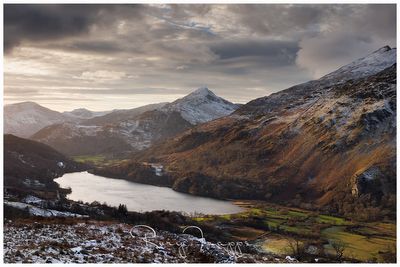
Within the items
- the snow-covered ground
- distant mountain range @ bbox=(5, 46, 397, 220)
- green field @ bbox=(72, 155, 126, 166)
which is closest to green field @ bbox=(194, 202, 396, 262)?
distant mountain range @ bbox=(5, 46, 397, 220)

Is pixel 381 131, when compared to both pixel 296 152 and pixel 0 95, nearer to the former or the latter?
pixel 296 152

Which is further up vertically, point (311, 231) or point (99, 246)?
point (99, 246)

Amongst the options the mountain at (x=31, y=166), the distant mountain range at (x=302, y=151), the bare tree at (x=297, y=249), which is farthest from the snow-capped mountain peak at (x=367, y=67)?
the bare tree at (x=297, y=249)

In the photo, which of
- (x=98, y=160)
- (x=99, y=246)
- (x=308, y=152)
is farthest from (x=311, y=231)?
(x=98, y=160)

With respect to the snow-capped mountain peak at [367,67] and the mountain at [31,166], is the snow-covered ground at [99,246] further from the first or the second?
the snow-capped mountain peak at [367,67]

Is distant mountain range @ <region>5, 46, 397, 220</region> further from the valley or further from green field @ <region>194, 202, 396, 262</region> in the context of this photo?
green field @ <region>194, 202, 396, 262</region>

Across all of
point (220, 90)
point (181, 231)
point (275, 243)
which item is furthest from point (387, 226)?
point (181, 231)

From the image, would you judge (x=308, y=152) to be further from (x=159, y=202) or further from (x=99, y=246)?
(x=99, y=246)
